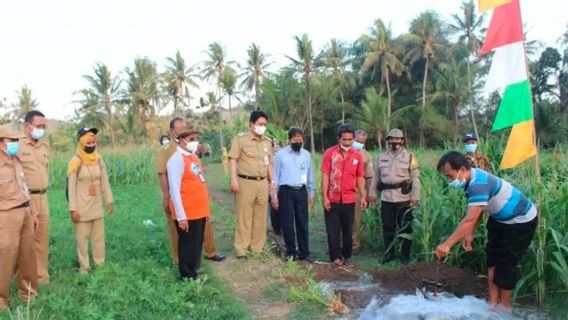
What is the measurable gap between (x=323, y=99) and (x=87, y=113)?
1774 cm

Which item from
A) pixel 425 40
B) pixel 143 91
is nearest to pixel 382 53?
pixel 425 40

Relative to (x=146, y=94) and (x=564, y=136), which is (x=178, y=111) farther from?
(x=564, y=136)

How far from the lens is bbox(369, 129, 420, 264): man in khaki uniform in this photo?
18.8ft

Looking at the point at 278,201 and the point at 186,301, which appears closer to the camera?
the point at 186,301

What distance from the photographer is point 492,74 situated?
559 centimetres

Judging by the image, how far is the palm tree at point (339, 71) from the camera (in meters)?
36.0

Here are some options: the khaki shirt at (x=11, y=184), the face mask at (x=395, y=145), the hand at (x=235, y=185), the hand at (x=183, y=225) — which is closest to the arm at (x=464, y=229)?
the face mask at (x=395, y=145)

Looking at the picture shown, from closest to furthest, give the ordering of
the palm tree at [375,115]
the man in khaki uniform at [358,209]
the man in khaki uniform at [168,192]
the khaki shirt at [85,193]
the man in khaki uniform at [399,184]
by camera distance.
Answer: the khaki shirt at [85,193] → the man in khaki uniform at [168,192] → the man in khaki uniform at [399,184] → the man in khaki uniform at [358,209] → the palm tree at [375,115]

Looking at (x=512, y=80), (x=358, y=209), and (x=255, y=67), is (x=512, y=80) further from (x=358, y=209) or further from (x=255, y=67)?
(x=255, y=67)

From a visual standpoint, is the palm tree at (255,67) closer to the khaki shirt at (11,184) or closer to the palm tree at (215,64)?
the palm tree at (215,64)

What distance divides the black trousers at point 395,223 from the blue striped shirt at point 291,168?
39.8 inches

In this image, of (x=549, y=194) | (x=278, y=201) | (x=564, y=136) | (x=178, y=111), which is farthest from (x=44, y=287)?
(x=178, y=111)

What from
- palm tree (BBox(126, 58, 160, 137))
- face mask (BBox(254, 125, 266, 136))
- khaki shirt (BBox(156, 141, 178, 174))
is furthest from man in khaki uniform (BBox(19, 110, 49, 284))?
palm tree (BBox(126, 58, 160, 137))

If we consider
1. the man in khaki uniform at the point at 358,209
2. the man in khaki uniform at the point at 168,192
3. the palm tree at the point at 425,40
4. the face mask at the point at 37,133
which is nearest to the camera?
the face mask at the point at 37,133
